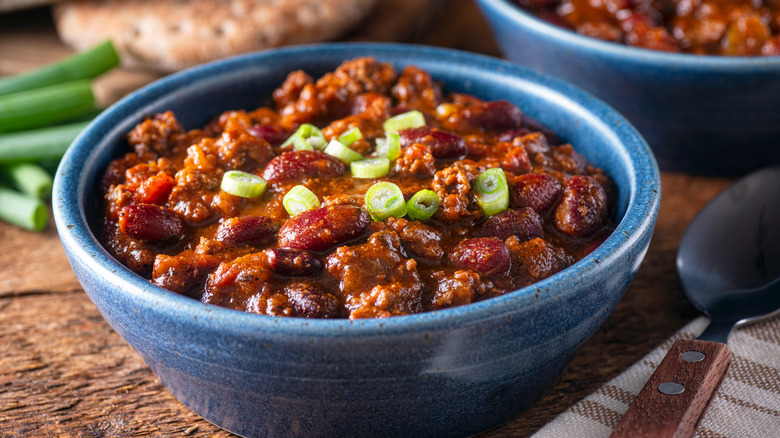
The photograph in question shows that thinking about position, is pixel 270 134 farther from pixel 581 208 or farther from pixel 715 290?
pixel 715 290

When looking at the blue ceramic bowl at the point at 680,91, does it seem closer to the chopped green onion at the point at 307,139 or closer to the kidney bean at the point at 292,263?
the chopped green onion at the point at 307,139

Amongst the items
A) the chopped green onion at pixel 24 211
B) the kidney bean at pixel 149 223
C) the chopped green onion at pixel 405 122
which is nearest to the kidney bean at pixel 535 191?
the chopped green onion at pixel 405 122

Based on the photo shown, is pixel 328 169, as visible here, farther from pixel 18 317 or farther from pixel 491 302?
pixel 18 317

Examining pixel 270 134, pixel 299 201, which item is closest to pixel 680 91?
pixel 270 134

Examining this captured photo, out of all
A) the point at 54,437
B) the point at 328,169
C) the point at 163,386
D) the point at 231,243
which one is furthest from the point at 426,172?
the point at 54,437

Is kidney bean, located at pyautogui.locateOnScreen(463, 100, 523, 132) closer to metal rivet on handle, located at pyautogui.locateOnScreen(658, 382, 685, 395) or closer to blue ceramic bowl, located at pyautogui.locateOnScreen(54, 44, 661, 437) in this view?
blue ceramic bowl, located at pyautogui.locateOnScreen(54, 44, 661, 437)

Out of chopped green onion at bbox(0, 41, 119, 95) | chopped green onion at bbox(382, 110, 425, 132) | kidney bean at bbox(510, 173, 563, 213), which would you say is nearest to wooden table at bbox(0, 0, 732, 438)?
kidney bean at bbox(510, 173, 563, 213)
